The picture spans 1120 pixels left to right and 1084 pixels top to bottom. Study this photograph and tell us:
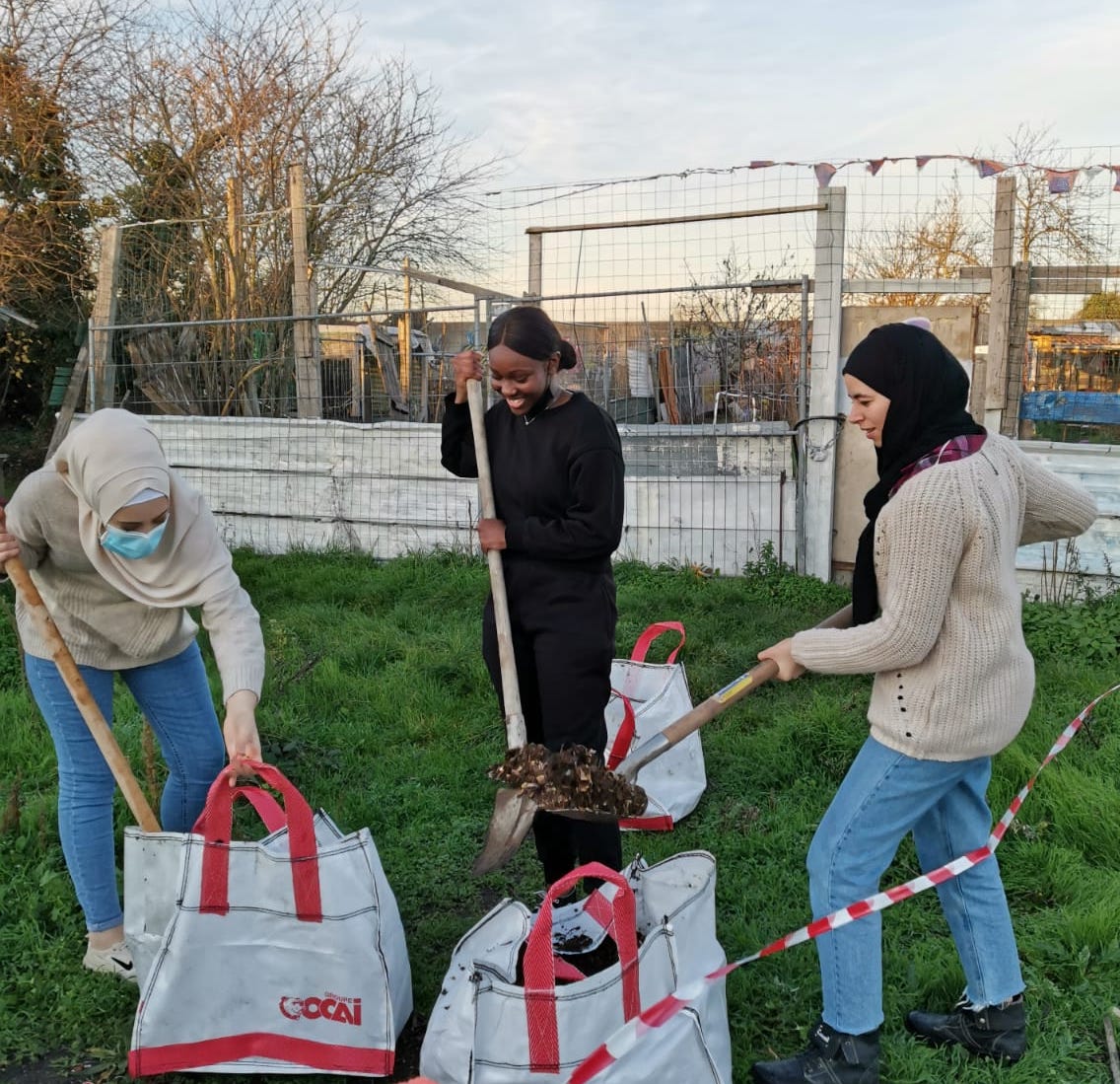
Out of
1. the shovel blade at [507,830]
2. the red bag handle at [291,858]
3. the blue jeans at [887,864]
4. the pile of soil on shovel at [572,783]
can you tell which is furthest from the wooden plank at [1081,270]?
the red bag handle at [291,858]

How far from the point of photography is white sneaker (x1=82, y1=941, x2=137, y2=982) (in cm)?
277

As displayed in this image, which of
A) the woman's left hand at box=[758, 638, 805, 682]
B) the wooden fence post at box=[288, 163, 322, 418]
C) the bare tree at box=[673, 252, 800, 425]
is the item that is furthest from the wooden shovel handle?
the wooden fence post at box=[288, 163, 322, 418]

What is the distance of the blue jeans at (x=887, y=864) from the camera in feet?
7.05

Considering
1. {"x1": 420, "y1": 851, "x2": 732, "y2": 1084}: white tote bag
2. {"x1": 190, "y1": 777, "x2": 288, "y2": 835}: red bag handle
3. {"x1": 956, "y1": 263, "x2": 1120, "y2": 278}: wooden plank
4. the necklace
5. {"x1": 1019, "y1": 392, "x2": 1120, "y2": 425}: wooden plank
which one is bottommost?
{"x1": 420, "y1": 851, "x2": 732, "y2": 1084}: white tote bag

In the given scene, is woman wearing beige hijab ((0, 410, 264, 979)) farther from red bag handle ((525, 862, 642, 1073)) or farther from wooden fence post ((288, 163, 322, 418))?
wooden fence post ((288, 163, 322, 418))

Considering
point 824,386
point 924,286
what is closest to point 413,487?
point 824,386

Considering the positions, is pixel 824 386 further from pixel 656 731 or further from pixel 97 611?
pixel 97 611

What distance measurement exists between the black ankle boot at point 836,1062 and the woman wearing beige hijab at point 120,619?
147 cm

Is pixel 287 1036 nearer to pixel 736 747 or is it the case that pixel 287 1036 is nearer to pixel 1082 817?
pixel 736 747

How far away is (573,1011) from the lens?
6.21 ft

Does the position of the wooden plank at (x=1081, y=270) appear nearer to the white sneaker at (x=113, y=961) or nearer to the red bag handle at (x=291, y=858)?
the red bag handle at (x=291, y=858)

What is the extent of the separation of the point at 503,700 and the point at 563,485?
0.63 m

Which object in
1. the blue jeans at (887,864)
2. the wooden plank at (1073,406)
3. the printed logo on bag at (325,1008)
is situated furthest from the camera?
the wooden plank at (1073,406)

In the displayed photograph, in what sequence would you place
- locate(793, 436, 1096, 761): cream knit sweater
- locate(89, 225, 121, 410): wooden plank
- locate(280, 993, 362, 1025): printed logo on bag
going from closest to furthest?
locate(793, 436, 1096, 761): cream knit sweater < locate(280, 993, 362, 1025): printed logo on bag < locate(89, 225, 121, 410): wooden plank
